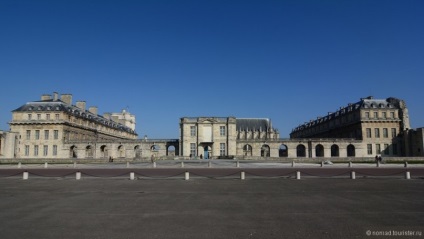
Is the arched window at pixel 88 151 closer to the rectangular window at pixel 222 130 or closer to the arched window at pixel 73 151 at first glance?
the arched window at pixel 73 151

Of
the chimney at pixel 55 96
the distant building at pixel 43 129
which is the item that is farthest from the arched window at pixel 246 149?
the chimney at pixel 55 96

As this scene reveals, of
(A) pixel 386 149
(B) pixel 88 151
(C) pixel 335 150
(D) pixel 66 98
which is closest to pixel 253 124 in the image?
(C) pixel 335 150

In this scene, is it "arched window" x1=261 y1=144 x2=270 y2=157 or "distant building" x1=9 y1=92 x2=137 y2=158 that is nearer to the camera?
"distant building" x1=9 y1=92 x2=137 y2=158

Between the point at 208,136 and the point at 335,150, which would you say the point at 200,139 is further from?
the point at 335,150

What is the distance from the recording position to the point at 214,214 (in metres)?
10.3

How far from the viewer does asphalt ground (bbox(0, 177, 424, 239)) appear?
803 centimetres

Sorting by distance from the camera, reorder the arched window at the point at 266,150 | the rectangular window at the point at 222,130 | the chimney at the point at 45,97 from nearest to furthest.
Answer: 1. the rectangular window at the point at 222,130
2. the chimney at the point at 45,97
3. the arched window at the point at 266,150

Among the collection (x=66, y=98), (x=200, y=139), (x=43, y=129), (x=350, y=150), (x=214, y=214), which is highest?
(x=66, y=98)

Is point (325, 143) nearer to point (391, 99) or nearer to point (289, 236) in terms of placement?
point (391, 99)

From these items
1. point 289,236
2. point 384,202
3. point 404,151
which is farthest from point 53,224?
point 404,151

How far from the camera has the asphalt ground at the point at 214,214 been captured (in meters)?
8.03

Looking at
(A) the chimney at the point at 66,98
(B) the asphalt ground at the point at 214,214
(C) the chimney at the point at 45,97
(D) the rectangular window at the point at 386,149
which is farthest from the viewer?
(A) the chimney at the point at 66,98

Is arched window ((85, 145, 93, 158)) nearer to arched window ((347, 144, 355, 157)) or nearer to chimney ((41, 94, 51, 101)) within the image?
chimney ((41, 94, 51, 101))

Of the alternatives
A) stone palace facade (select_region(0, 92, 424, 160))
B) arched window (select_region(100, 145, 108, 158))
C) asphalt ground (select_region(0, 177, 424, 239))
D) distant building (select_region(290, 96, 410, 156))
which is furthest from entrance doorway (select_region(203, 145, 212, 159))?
asphalt ground (select_region(0, 177, 424, 239))
